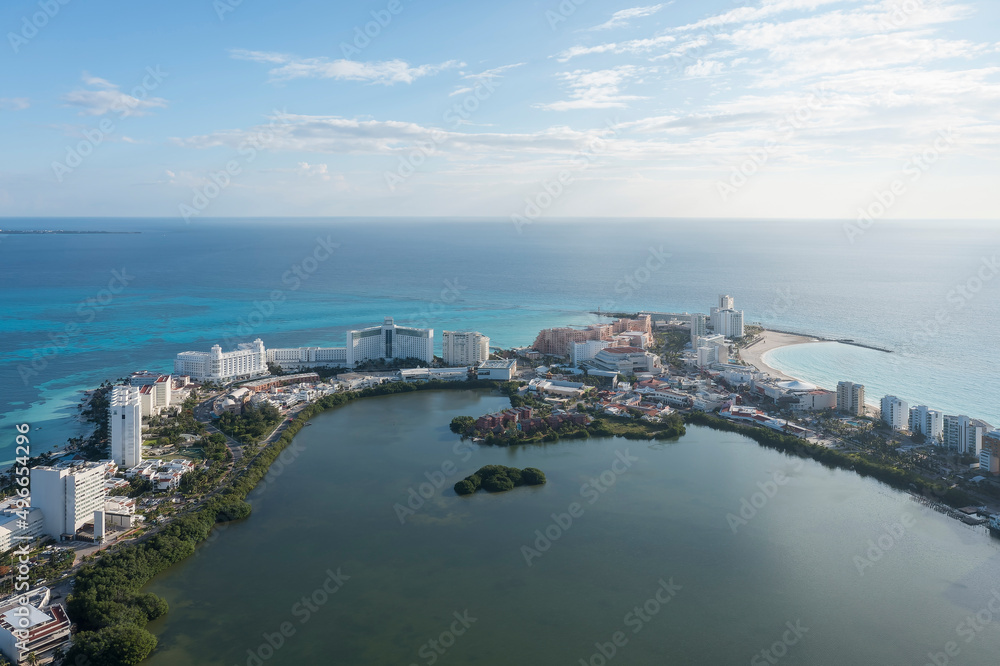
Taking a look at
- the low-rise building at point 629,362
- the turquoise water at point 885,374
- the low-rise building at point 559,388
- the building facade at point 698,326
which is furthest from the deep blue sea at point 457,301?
the low-rise building at point 559,388

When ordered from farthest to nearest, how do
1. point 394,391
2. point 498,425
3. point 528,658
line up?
1. point 394,391
2. point 498,425
3. point 528,658

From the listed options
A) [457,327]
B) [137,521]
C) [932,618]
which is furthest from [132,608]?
[457,327]

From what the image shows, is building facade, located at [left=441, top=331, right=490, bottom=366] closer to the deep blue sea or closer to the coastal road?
the deep blue sea

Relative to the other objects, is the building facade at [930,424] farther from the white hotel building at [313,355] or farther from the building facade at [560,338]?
the white hotel building at [313,355]

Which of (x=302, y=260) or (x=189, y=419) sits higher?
(x=302, y=260)

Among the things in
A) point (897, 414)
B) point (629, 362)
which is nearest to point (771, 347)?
point (629, 362)

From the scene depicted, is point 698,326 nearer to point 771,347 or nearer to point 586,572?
point 771,347

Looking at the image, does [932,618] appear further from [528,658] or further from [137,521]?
[137,521]
